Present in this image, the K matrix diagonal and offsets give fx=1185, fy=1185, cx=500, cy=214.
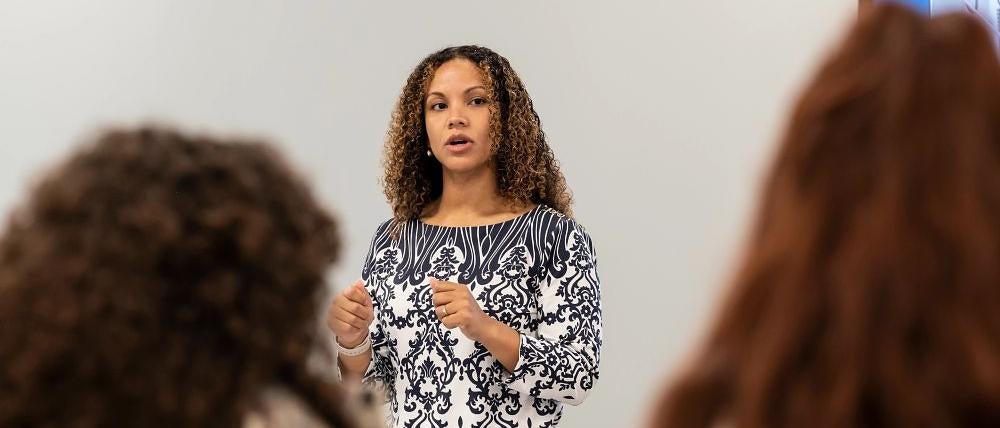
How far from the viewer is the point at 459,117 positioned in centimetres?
201

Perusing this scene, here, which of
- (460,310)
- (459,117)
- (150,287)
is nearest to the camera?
(150,287)

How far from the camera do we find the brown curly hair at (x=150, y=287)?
70cm

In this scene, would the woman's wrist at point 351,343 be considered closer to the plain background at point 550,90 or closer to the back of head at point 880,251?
Result: the plain background at point 550,90

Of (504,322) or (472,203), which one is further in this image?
(472,203)

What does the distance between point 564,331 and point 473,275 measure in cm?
18

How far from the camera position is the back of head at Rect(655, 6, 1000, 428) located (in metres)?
0.60

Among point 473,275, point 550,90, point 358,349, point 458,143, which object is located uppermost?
point 550,90

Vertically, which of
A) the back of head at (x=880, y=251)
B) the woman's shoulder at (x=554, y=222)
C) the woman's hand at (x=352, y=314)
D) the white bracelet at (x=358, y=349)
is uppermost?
the back of head at (x=880, y=251)

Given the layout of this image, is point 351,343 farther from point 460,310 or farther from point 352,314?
point 460,310

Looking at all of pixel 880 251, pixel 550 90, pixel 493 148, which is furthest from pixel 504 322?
pixel 880 251

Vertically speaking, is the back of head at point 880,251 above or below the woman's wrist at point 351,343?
above

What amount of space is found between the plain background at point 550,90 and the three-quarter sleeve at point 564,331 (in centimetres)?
59

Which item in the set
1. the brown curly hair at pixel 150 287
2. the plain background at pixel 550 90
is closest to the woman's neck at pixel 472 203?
the plain background at pixel 550 90

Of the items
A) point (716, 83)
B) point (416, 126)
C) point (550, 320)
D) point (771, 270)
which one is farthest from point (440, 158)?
point (771, 270)
